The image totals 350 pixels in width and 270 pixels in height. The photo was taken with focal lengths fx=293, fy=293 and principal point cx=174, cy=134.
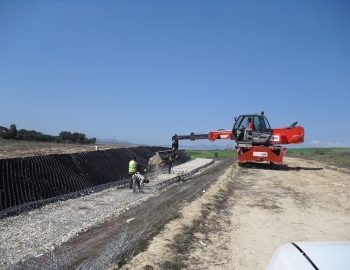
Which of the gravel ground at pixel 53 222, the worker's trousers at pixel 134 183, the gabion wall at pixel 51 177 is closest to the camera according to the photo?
the gravel ground at pixel 53 222

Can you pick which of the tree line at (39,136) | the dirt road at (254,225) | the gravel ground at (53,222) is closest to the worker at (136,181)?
the gravel ground at (53,222)

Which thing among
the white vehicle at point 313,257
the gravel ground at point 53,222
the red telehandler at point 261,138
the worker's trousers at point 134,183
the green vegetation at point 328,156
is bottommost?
the gravel ground at point 53,222

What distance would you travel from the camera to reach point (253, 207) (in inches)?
344

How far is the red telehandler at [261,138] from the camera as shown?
54.0 ft

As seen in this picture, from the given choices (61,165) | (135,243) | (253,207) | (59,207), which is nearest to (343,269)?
(135,243)

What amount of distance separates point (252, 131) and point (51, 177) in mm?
11127

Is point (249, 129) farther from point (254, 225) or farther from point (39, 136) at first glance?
point (39, 136)

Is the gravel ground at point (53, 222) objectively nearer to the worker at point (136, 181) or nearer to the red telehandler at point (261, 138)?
the worker at point (136, 181)

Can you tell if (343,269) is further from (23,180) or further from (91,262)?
(23,180)

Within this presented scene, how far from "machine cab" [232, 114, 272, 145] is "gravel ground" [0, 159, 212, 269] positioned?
6.63m

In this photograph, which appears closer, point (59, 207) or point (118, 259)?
point (118, 259)

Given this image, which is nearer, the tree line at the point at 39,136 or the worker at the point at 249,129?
the worker at the point at 249,129

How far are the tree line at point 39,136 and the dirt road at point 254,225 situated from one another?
97.8 feet

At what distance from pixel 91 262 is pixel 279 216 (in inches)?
198
